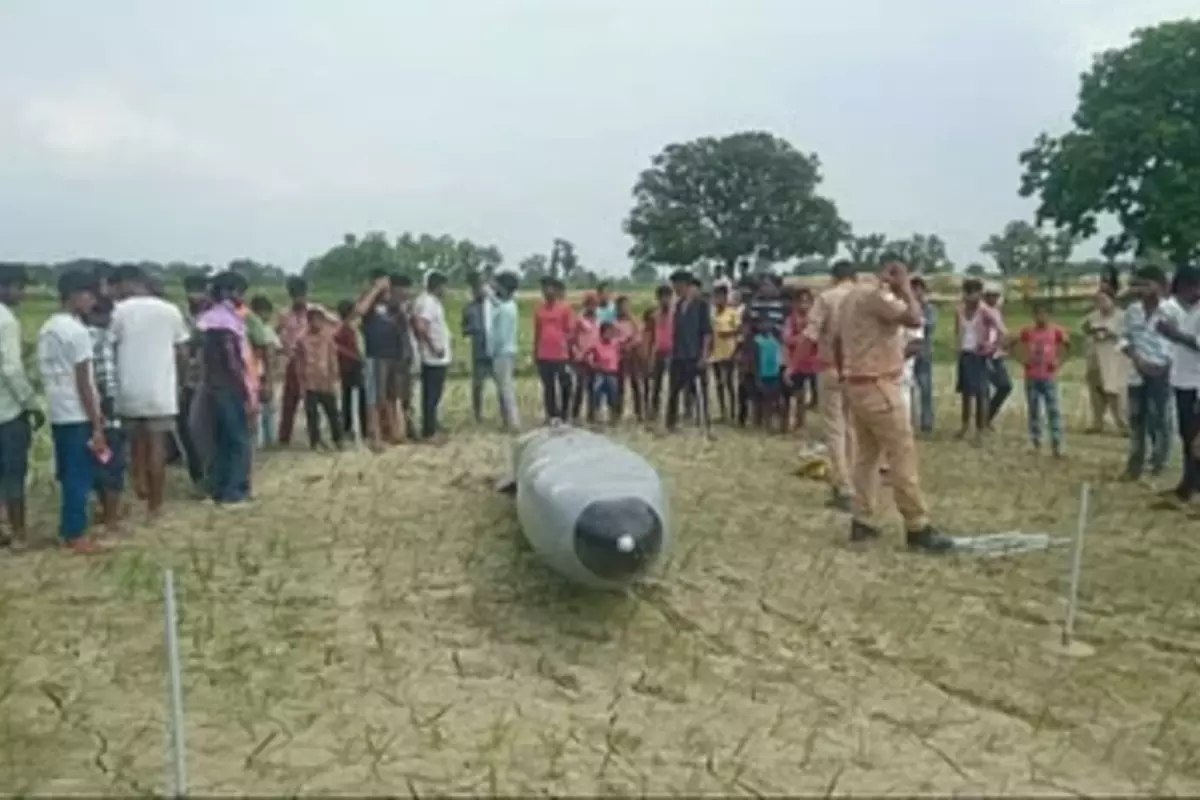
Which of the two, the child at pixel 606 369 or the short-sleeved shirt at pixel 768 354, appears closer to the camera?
the short-sleeved shirt at pixel 768 354

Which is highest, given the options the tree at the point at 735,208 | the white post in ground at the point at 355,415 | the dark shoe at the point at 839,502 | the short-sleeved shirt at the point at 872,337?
the tree at the point at 735,208

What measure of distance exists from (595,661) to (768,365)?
8.47 m

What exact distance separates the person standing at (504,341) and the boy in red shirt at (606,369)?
942 mm

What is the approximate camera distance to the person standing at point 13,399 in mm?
Answer: 8703

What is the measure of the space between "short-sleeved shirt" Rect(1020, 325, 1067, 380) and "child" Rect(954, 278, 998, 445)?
559 mm

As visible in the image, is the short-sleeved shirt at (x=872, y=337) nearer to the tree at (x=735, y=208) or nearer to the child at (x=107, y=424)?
the child at (x=107, y=424)

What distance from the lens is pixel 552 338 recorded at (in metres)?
15.2

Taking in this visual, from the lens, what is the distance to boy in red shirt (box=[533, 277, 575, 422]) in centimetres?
1523

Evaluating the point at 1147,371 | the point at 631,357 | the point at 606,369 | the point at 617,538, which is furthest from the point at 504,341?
the point at 617,538

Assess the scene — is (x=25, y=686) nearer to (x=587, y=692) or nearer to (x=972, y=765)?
(x=587, y=692)

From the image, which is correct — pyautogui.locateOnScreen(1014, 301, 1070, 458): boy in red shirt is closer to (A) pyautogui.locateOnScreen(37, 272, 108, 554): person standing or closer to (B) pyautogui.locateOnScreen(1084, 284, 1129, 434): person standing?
(B) pyautogui.locateOnScreen(1084, 284, 1129, 434): person standing

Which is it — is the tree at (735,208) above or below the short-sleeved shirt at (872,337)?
above

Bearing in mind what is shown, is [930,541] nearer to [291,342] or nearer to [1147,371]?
[1147,371]

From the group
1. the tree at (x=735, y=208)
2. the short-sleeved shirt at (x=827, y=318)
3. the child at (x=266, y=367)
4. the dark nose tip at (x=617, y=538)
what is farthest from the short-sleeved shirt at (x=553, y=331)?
the tree at (x=735, y=208)
